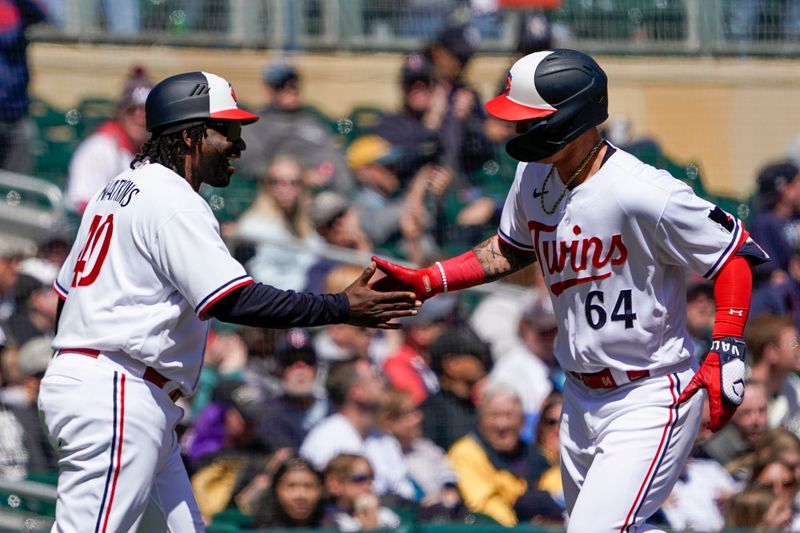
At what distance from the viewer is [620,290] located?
155 inches

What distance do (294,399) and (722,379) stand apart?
136 inches

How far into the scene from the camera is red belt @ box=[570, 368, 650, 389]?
156 inches

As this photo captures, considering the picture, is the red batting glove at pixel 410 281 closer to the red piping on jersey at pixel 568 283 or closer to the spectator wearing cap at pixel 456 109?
the red piping on jersey at pixel 568 283

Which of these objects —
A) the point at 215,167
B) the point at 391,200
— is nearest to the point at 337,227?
the point at 391,200

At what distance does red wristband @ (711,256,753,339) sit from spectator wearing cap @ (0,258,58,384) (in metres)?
3.99

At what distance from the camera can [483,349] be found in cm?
724

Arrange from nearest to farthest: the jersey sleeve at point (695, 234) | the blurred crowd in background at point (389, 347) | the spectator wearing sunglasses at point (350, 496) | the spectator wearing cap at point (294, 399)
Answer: the jersey sleeve at point (695, 234)
the spectator wearing sunglasses at point (350, 496)
the blurred crowd in background at point (389, 347)
the spectator wearing cap at point (294, 399)

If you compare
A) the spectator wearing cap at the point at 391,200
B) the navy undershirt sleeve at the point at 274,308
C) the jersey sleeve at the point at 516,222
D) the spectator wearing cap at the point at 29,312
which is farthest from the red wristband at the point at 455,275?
the spectator wearing cap at the point at 391,200

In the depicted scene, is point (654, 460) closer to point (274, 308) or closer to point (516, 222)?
point (516, 222)

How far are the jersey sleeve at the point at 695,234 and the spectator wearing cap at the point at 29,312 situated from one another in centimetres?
393

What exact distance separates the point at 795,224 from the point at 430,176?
2.30 meters

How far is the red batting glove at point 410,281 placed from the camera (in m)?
4.32

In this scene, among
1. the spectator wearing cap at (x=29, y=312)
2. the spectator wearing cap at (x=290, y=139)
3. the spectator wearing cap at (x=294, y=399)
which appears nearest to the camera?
the spectator wearing cap at (x=294, y=399)

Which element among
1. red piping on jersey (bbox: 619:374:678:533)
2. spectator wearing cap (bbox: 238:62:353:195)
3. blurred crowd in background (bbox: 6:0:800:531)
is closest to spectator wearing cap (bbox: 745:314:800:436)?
blurred crowd in background (bbox: 6:0:800:531)
